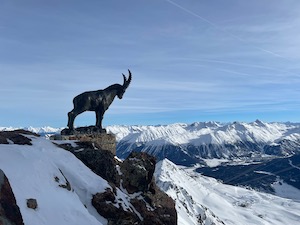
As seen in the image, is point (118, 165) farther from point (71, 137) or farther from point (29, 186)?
point (29, 186)

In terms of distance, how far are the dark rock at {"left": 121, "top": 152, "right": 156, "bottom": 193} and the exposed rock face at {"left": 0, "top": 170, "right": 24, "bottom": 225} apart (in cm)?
1103

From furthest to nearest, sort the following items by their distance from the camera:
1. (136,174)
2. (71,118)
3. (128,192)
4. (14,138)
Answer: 1. (71,118)
2. (136,174)
3. (128,192)
4. (14,138)

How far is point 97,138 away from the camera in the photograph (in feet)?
102

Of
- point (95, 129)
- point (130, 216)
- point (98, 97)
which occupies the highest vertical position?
point (98, 97)

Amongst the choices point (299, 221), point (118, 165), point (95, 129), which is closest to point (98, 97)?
point (95, 129)

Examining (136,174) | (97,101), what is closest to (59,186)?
(136,174)

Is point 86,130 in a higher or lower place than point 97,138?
higher

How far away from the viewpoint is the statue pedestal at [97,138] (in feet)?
95.1

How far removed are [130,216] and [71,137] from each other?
1069 cm

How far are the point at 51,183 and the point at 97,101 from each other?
46.2 ft

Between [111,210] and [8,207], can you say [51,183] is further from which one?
[8,207]

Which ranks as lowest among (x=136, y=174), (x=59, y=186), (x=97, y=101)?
(x=59, y=186)

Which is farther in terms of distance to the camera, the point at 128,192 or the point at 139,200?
the point at 128,192

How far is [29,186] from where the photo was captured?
55.2 ft
